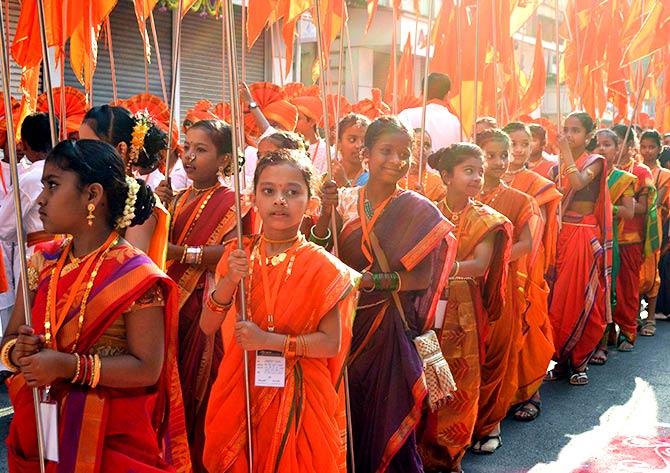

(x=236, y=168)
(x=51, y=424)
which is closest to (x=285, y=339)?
(x=236, y=168)

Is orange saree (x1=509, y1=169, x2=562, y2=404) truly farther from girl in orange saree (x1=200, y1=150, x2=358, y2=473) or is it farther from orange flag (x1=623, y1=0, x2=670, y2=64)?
girl in orange saree (x1=200, y1=150, x2=358, y2=473)

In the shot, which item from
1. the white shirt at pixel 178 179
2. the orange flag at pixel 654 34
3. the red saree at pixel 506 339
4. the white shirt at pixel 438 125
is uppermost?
the orange flag at pixel 654 34

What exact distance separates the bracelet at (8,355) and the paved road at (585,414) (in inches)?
97.4

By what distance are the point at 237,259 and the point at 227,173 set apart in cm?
141

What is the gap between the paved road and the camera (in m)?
5.65

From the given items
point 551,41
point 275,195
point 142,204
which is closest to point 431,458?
point 275,195

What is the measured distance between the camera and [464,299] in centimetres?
529

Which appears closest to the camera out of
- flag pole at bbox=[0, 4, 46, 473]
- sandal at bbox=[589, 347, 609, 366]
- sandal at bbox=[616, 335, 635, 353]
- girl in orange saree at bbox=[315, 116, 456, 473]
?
flag pole at bbox=[0, 4, 46, 473]

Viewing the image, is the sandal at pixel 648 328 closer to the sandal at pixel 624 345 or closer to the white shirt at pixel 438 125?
Answer: the sandal at pixel 624 345

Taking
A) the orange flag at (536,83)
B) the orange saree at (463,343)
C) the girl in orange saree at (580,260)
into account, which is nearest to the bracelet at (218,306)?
the orange saree at (463,343)

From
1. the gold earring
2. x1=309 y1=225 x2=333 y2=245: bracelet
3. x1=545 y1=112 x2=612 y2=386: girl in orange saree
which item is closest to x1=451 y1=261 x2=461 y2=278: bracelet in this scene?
x1=309 y1=225 x2=333 y2=245: bracelet

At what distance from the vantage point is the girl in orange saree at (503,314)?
577 centimetres

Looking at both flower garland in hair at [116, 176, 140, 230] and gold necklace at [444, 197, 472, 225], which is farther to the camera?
gold necklace at [444, 197, 472, 225]

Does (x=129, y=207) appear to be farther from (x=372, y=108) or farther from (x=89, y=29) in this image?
(x=372, y=108)
